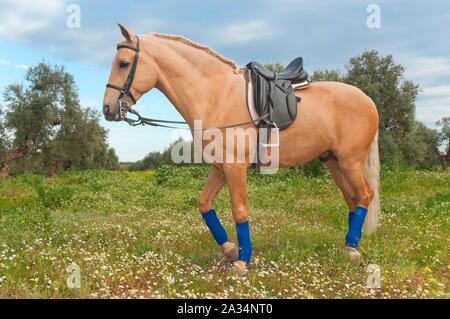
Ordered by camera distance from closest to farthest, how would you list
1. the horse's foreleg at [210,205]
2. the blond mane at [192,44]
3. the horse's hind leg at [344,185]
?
the blond mane at [192,44] < the horse's foreleg at [210,205] < the horse's hind leg at [344,185]

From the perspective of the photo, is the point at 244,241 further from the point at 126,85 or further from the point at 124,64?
the point at 124,64

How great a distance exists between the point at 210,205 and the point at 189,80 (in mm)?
2056

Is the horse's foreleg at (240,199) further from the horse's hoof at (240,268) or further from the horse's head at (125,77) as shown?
the horse's head at (125,77)

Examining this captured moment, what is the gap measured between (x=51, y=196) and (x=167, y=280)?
11.4m

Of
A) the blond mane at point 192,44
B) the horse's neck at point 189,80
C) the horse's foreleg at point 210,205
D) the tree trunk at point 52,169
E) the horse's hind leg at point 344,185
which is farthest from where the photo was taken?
the tree trunk at point 52,169

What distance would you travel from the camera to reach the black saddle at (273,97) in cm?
619

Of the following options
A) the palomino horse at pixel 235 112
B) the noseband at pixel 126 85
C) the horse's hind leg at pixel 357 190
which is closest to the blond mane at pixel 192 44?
the palomino horse at pixel 235 112

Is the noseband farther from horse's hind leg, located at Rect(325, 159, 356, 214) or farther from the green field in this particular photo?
horse's hind leg, located at Rect(325, 159, 356, 214)

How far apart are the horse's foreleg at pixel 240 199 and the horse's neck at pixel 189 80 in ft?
2.97

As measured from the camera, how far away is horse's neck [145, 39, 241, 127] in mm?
6031

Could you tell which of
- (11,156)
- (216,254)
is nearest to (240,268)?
(216,254)
